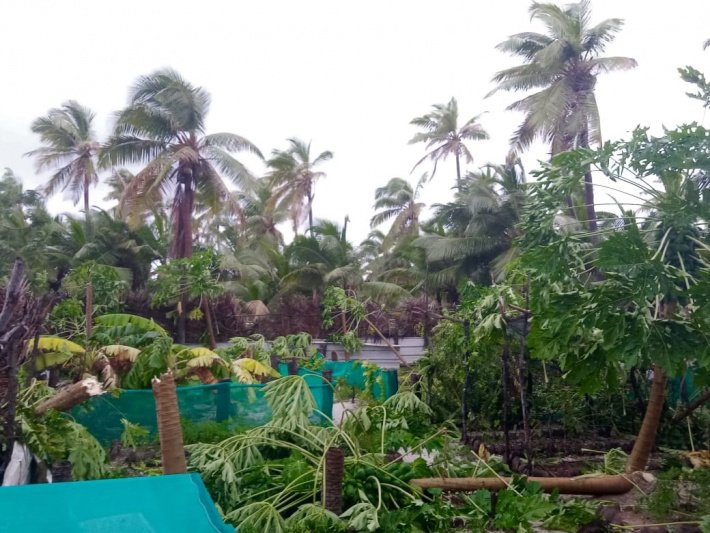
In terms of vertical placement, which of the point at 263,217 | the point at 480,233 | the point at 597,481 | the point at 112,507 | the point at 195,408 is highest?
the point at 263,217

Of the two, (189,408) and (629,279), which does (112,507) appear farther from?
(189,408)

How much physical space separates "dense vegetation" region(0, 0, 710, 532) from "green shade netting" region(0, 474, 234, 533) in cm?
161

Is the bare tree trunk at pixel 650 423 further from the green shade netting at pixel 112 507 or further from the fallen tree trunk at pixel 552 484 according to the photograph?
the green shade netting at pixel 112 507

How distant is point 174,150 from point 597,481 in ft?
59.6

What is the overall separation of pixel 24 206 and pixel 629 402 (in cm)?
3107

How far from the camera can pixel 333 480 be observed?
15.1ft

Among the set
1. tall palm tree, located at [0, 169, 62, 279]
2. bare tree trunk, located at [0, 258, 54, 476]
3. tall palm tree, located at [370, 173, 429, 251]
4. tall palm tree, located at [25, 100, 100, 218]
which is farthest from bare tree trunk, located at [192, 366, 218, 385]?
tall palm tree, located at [25, 100, 100, 218]

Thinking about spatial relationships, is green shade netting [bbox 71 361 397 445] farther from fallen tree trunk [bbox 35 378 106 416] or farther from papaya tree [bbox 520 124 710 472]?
papaya tree [bbox 520 124 710 472]

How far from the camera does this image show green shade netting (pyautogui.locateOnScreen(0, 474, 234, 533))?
244cm

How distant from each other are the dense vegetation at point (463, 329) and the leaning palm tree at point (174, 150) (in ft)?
0.23

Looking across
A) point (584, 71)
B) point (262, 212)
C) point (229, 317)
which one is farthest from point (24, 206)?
point (584, 71)

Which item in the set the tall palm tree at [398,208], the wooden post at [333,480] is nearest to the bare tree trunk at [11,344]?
the wooden post at [333,480]

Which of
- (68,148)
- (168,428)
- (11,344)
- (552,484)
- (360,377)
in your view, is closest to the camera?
(168,428)

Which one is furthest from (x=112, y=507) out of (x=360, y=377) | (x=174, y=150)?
(x=174, y=150)
